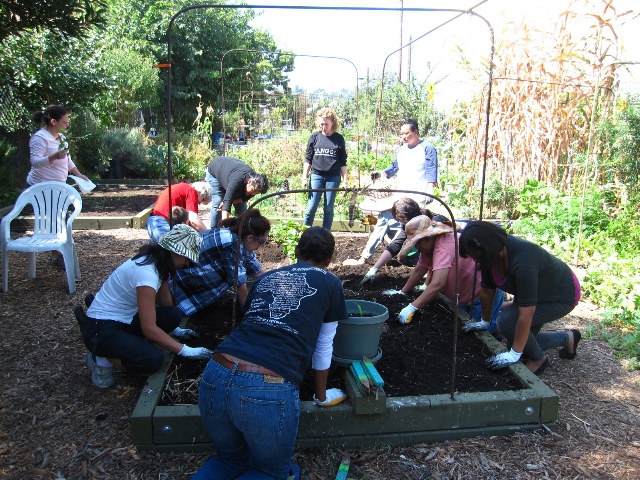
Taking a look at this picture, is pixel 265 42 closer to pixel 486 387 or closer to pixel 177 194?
pixel 177 194

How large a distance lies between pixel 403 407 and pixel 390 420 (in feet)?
0.31

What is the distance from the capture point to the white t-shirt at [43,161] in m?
5.11

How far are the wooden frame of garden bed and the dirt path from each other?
2.1 inches

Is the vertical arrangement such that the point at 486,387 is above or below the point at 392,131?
below

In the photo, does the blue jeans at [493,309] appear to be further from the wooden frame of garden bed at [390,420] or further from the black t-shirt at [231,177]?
the black t-shirt at [231,177]

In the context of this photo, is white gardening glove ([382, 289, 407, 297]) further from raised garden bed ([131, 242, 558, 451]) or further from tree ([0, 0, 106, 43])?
tree ([0, 0, 106, 43])

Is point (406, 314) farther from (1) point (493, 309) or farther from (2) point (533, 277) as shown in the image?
(2) point (533, 277)

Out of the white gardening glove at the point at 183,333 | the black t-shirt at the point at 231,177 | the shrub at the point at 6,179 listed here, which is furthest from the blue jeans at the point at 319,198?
the shrub at the point at 6,179

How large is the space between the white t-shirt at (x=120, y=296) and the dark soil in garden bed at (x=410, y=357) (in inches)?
17.5

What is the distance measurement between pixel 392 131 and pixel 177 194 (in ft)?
33.0

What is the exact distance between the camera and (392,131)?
1391cm

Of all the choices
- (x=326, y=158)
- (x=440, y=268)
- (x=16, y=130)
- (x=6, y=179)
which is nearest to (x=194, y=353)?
(x=440, y=268)

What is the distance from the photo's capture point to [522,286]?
114 inches

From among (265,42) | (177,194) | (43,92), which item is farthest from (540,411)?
(265,42)
